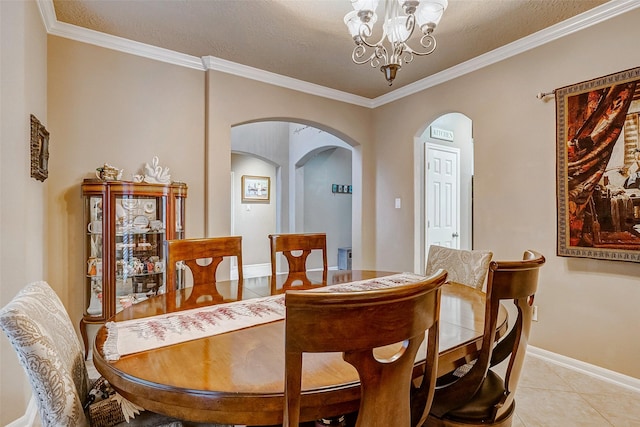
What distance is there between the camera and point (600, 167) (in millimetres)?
2328

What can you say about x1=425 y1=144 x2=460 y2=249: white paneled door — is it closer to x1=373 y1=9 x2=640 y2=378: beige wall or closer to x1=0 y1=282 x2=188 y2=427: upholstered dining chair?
x1=373 y1=9 x2=640 y2=378: beige wall

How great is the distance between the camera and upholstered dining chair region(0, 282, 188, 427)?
86 cm

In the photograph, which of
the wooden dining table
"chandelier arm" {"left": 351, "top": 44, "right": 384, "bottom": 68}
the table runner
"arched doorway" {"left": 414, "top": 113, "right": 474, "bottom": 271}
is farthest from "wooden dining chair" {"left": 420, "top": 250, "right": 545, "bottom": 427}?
"arched doorway" {"left": 414, "top": 113, "right": 474, "bottom": 271}

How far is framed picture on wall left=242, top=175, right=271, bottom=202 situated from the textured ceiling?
3571 mm

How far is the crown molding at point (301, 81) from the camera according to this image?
234 centimetres

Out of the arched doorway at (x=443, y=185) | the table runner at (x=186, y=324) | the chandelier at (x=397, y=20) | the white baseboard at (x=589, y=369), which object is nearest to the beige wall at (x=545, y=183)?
the white baseboard at (x=589, y=369)

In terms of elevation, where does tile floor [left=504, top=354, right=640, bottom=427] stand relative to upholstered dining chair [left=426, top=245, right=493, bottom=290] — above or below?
below

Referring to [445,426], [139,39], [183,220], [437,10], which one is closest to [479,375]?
[445,426]

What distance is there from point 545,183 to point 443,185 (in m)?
1.63

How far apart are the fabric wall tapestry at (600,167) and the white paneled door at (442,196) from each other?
1.60 meters

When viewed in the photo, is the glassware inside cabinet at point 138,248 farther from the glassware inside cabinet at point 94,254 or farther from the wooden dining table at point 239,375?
the wooden dining table at point 239,375

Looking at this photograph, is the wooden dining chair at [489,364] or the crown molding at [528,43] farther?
the crown molding at [528,43]

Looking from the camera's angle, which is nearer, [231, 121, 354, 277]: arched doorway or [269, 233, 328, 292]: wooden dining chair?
[269, 233, 328, 292]: wooden dining chair

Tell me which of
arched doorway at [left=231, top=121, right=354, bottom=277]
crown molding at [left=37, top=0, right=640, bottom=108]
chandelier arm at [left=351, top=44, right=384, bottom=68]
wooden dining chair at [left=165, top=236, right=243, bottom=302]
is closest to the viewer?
wooden dining chair at [left=165, top=236, right=243, bottom=302]
